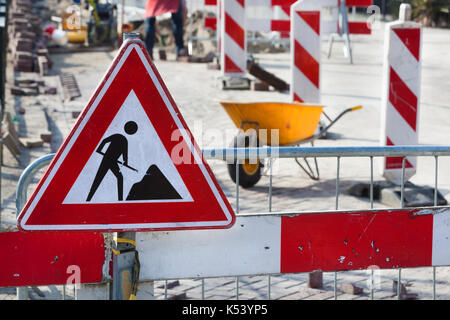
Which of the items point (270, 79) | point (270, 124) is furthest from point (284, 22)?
point (270, 124)

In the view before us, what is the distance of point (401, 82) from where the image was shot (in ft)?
23.7

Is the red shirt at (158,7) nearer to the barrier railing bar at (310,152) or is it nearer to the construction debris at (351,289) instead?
the construction debris at (351,289)

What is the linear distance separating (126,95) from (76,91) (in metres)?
10.0

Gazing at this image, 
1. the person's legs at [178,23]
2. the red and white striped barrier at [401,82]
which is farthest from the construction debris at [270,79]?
the red and white striped barrier at [401,82]

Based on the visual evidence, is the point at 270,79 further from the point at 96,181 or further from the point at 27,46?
the point at 96,181

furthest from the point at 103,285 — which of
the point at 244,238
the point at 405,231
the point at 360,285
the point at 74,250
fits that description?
the point at 360,285

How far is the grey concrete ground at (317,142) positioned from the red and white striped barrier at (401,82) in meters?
0.63

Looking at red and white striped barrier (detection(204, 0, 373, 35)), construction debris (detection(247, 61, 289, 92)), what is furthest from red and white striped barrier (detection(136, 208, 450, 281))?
red and white striped barrier (detection(204, 0, 373, 35))

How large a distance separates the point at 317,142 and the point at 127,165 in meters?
6.16

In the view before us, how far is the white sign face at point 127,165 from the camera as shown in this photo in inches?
136

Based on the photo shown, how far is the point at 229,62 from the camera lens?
43.7ft

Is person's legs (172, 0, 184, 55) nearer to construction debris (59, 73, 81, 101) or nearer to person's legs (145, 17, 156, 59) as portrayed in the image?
person's legs (145, 17, 156, 59)

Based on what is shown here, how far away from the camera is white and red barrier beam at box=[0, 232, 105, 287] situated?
389cm

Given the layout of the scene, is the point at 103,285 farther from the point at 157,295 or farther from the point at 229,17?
the point at 229,17
